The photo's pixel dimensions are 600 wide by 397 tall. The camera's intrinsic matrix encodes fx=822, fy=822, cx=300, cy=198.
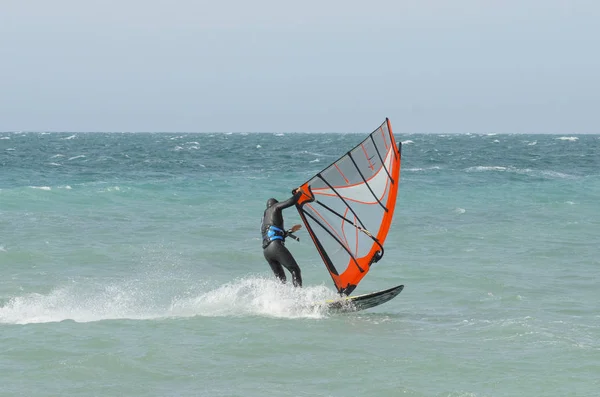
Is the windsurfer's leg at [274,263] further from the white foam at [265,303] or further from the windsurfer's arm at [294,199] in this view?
the windsurfer's arm at [294,199]

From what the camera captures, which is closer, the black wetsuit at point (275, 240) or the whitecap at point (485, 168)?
the black wetsuit at point (275, 240)

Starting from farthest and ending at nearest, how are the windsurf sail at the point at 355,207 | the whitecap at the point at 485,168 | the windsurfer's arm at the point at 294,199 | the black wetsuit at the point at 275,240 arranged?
the whitecap at the point at 485,168
the windsurf sail at the point at 355,207
the black wetsuit at the point at 275,240
the windsurfer's arm at the point at 294,199

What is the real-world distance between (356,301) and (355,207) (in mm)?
1370

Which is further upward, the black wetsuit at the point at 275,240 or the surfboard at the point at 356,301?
the black wetsuit at the point at 275,240

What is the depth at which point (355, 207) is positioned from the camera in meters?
12.0

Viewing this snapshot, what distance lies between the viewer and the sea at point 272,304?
8.93 m

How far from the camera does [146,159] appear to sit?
51.7 meters

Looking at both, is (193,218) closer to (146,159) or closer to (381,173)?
(381,173)

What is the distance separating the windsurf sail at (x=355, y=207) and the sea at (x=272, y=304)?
1.99ft

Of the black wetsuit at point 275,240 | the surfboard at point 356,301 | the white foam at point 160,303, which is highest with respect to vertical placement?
the black wetsuit at point 275,240

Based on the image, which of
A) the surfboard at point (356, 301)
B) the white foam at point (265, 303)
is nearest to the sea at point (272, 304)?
the white foam at point (265, 303)

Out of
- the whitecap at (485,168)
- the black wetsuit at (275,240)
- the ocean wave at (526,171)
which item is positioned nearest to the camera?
the black wetsuit at (275,240)

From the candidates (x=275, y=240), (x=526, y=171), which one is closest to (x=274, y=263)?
(x=275, y=240)

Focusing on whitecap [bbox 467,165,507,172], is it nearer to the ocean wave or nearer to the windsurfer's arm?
the ocean wave
